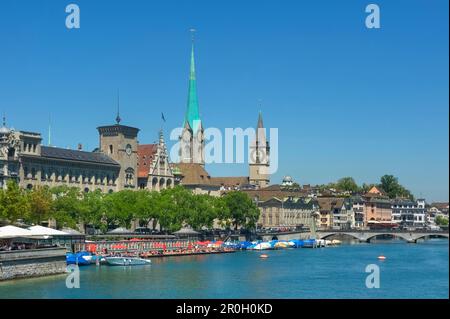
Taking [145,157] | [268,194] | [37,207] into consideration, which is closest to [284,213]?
[268,194]

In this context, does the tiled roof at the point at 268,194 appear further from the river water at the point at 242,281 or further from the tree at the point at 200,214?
the river water at the point at 242,281

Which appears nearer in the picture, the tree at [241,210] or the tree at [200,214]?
the tree at [200,214]

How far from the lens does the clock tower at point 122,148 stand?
108m

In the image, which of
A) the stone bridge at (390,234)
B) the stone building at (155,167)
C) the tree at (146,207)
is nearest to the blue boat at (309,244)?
the stone bridge at (390,234)

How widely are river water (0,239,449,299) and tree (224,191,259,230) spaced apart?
133 feet

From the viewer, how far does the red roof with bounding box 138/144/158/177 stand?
113688 millimetres

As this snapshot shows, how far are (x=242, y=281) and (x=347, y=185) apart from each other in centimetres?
14465

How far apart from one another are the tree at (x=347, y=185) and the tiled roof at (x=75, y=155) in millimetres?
96856

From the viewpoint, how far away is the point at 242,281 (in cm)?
5216

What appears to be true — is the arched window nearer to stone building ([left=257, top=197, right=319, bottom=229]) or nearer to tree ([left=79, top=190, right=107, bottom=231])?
tree ([left=79, top=190, right=107, bottom=231])

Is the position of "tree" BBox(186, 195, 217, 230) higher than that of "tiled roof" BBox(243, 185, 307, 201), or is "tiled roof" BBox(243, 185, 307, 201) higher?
"tiled roof" BBox(243, 185, 307, 201)

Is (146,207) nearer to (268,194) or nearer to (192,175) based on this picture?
(192,175)

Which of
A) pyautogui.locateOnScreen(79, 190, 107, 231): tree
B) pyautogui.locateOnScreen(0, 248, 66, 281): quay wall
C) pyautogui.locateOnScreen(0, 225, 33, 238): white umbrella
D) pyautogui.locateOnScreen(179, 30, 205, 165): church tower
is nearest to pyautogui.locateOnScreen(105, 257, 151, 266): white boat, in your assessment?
pyautogui.locateOnScreen(0, 248, 66, 281): quay wall
